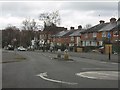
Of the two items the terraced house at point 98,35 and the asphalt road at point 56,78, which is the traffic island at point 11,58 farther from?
the terraced house at point 98,35

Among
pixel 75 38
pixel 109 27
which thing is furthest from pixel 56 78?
pixel 75 38

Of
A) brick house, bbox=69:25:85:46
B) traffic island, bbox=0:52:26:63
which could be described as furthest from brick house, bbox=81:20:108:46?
traffic island, bbox=0:52:26:63

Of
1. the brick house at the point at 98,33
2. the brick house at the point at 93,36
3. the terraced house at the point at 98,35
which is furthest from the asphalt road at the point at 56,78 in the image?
the brick house at the point at 93,36

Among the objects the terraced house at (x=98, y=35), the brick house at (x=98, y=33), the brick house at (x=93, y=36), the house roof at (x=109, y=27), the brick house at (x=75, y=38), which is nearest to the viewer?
the terraced house at (x=98, y=35)

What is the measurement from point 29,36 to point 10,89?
363 ft

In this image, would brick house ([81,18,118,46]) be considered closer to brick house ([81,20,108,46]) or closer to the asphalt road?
brick house ([81,20,108,46])

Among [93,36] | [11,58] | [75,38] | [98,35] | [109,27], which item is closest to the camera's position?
[11,58]

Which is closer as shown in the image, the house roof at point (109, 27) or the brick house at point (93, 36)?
the house roof at point (109, 27)

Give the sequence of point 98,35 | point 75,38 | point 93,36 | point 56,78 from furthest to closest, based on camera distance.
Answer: point 75,38
point 93,36
point 98,35
point 56,78

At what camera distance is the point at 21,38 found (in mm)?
136375

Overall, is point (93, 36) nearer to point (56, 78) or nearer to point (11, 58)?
point (11, 58)

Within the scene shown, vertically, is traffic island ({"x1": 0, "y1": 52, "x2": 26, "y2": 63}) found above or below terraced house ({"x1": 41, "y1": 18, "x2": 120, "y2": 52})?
below

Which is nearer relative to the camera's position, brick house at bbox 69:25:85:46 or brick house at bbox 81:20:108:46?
brick house at bbox 81:20:108:46

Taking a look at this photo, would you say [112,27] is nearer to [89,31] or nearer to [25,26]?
[89,31]
